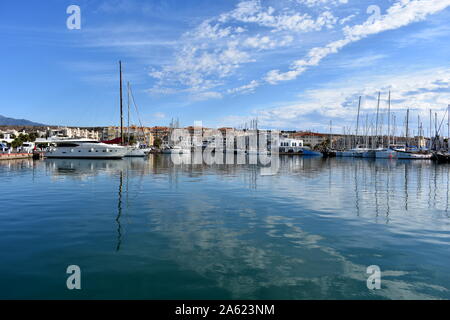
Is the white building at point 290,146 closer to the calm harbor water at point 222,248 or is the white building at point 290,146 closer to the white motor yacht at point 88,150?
the white motor yacht at point 88,150

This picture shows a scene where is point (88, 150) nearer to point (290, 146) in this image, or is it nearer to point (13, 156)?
point (13, 156)

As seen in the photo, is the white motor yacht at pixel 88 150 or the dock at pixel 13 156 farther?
the white motor yacht at pixel 88 150

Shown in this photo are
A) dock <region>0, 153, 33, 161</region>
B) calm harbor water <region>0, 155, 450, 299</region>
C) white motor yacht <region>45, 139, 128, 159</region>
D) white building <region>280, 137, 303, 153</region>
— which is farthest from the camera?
white building <region>280, 137, 303, 153</region>

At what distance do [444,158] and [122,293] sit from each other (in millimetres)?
87073

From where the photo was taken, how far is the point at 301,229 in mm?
10438

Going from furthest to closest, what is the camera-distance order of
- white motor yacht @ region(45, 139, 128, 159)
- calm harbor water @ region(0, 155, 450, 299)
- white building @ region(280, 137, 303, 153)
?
white building @ region(280, 137, 303, 153) → white motor yacht @ region(45, 139, 128, 159) → calm harbor water @ region(0, 155, 450, 299)

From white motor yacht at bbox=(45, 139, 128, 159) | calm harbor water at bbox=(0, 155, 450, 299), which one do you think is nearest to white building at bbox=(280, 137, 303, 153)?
white motor yacht at bbox=(45, 139, 128, 159)

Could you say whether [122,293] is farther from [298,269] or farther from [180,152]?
[180,152]

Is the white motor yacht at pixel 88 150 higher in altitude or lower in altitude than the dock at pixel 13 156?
higher

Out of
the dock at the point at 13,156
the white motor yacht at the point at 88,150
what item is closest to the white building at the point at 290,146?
the white motor yacht at the point at 88,150

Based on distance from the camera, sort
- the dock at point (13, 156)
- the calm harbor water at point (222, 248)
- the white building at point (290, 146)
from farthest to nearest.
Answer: the white building at point (290, 146) < the dock at point (13, 156) < the calm harbor water at point (222, 248)

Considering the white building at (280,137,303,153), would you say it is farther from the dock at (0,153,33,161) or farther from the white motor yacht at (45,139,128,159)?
the dock at (0,153,33,161)

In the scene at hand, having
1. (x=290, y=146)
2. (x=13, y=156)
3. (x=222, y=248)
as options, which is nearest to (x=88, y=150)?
(x=13, y=156)

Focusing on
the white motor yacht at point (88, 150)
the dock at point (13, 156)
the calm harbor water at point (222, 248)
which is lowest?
the calm harbor water at point (222, 248)
